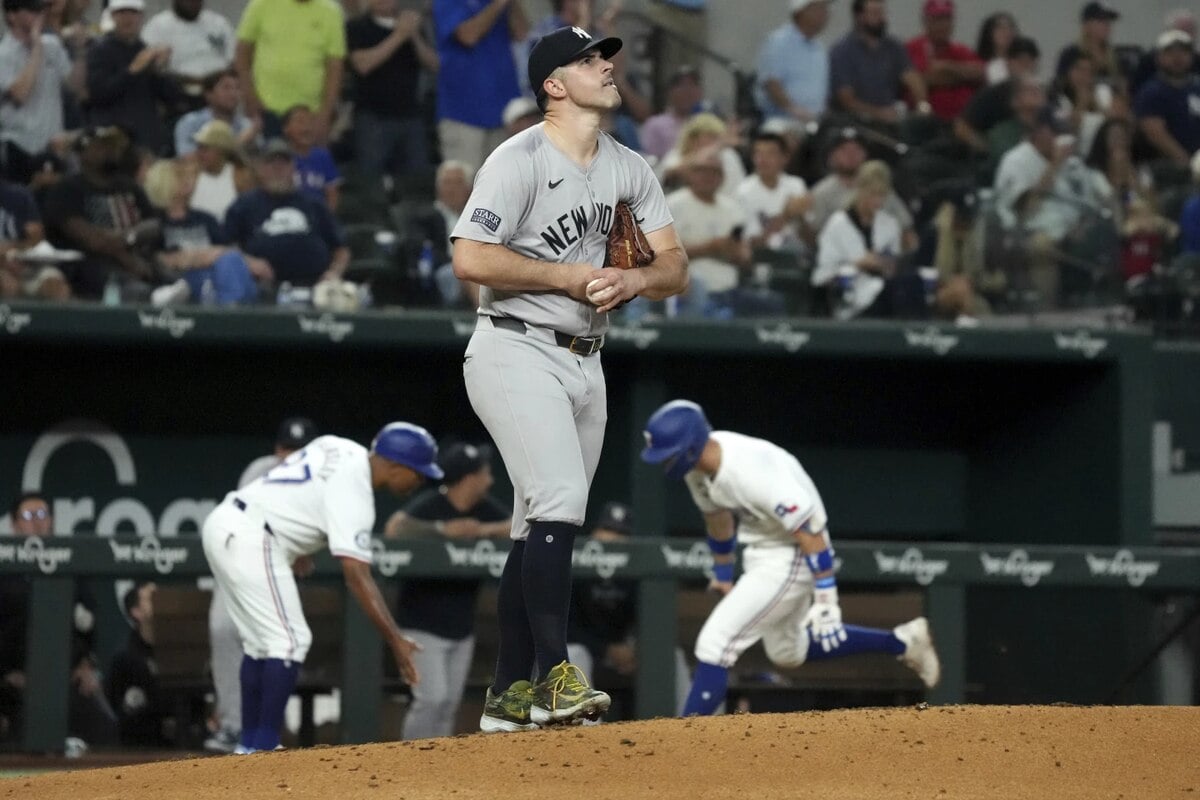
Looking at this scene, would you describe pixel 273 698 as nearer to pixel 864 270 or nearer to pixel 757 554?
pixel 757 554

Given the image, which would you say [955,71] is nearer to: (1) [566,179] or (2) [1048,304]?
(2) [1048,304]

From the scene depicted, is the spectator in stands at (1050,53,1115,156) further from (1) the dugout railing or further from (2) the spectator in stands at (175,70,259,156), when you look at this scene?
(2) the spectator in stands at (175,70,259,156)

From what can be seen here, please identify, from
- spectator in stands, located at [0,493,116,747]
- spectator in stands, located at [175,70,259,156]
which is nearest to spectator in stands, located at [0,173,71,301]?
spectator in stands, located at [175,70,259,156]

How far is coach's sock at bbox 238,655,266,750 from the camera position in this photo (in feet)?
23.9

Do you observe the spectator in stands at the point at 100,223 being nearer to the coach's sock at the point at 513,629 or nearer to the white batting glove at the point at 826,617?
the white batting glove at the point at 826,617

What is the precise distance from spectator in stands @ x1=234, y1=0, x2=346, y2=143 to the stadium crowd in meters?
0.01

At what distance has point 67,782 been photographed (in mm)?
5125

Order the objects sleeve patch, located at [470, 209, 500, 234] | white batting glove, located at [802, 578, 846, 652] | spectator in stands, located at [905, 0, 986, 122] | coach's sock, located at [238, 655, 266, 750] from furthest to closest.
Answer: spectator in stands, located at [905, 0, 986, 122]
white batting glove, located at [802, 578, 846, 652]
coach's sock, located at [238, 655, 266, 750]
sleeve patch, located at [470, 209, 500, 234]

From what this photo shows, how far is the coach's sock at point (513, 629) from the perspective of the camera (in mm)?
5148

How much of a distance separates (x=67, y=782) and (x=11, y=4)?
5.91m

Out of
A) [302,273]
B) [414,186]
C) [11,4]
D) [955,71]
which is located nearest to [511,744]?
[302,273]

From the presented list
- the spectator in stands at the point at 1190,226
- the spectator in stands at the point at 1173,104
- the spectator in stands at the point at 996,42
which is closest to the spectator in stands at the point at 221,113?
the spectator in stands at the point at 996,42

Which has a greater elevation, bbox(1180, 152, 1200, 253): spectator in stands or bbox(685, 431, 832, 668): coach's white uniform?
bbox(1180, 152, 1200, 253): spectator in stands

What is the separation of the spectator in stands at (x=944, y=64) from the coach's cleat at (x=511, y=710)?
702 centimetres
